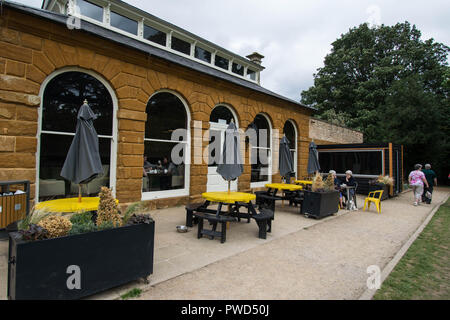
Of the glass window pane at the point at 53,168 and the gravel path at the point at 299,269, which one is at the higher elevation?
the glass window pane at the point at 53,168

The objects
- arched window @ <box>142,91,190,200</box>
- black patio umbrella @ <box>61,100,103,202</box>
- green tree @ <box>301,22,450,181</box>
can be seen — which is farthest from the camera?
green tree @ <box>301,22,450,181</box>

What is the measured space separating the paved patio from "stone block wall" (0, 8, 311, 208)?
5.94 ft

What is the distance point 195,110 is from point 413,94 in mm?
19220

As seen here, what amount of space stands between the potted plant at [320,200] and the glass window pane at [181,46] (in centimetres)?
795

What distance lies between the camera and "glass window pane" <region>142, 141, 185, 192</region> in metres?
8.20

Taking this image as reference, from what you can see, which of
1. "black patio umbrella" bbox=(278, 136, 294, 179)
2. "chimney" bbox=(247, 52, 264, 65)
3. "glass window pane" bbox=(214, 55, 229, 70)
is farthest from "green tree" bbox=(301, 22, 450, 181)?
"black patio umbrella" bbox=(278, 136, 294, 179)

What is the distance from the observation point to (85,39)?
6664 millimetres

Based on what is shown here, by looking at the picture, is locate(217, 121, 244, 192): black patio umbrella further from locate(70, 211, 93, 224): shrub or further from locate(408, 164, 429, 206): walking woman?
locate(408, 164, 429, 206): walking woman

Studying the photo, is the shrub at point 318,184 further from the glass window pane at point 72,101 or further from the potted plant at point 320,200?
the glass window pane at point 72,101

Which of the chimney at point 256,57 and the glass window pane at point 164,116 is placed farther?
the chimney at point 256,57

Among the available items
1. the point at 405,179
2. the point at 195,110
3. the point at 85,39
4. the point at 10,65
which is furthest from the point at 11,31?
the point at 405,179

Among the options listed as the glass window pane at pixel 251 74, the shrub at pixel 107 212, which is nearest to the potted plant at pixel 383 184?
the glass window pane at pixel 251 74

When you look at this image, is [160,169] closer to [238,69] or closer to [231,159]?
[231,159]

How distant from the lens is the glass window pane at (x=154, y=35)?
33.8ft
